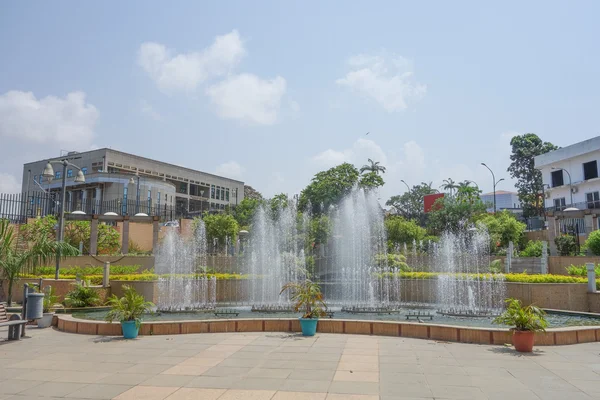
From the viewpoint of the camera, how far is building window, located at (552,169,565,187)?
43.6m

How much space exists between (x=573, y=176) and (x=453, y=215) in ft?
34.7

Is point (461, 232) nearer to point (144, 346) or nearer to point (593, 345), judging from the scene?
point (593, 345)

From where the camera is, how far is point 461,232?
43000 mm

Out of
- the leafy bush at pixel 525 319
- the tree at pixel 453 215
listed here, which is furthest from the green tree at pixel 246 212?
the leafy bush at pixel 525 319

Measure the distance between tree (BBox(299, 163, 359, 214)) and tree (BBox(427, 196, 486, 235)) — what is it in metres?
8.76

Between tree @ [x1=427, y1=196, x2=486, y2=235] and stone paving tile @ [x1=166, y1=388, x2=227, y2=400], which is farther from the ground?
tree @ [x1=427, y1=196, x2=486, y2=235]

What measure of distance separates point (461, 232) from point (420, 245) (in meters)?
9.63

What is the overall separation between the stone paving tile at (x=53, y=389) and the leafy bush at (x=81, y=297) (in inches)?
407

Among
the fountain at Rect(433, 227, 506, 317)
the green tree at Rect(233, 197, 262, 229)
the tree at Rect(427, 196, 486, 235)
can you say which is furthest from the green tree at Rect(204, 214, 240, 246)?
the tree at Rect(427, 196, 486, 235)

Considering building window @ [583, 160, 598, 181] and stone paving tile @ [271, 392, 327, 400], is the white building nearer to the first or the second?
building window @ [583, 160, 598, 181]

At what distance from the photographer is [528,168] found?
176ft

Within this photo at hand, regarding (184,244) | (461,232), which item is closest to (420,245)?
(461,232)

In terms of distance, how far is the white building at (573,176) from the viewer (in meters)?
39.2

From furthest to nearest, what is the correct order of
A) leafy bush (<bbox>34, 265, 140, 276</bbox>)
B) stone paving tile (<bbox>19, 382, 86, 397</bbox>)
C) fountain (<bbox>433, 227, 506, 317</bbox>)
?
leafy bush (<bbox>34, 265, 140, 276</bbox>)
fountain (<bbox>433, 227, 506, 317</bbox>)
stone paving tile (<bbox>19, 382, 86, 397</bbox>)
